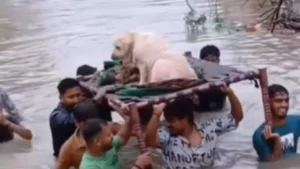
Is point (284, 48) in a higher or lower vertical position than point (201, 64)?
lower

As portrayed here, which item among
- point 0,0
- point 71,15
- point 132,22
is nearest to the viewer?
point 132,22

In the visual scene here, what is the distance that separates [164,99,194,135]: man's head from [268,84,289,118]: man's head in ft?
2.19

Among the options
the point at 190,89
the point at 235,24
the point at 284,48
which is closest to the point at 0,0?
the point at 235,24

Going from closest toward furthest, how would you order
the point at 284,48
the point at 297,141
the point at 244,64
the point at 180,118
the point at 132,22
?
1. the point at 180,118
2. the point at 297,141
3. the point at 244,64
4. the point at 284,48
5. the point at 132,22

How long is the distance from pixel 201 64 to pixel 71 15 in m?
9.51

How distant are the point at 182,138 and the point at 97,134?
78 cm

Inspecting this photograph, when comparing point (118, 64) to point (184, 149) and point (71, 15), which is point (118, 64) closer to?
point (184, 149)

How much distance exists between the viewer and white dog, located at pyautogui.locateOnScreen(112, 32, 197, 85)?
21.6ft

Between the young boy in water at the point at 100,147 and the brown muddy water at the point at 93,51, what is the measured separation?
951 millimetres

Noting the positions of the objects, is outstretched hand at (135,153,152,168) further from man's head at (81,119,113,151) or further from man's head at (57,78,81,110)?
man's head at (57,78,81,110)

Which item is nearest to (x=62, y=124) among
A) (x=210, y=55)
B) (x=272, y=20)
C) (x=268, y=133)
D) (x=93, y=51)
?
(x=268, y=133)

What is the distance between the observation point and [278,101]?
613cm

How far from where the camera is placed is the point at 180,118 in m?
5.89

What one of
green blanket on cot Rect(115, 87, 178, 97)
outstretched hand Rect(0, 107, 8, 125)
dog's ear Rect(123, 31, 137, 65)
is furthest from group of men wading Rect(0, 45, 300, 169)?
outstretched hand Rect(0, 107, 8, 125)
